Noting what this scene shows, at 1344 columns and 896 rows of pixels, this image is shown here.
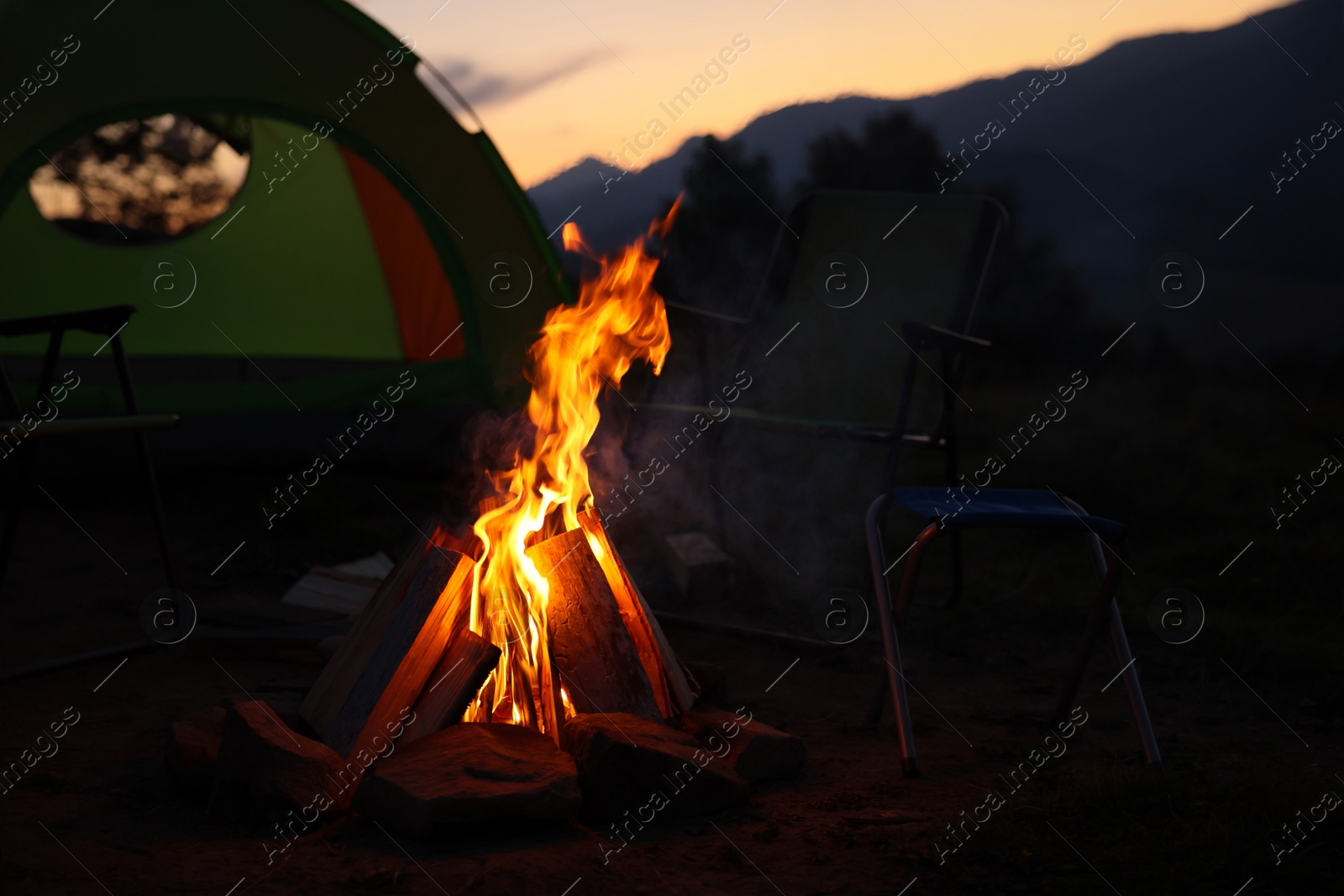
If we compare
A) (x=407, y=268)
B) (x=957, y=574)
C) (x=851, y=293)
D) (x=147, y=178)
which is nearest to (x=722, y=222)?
(x=407, y=268)

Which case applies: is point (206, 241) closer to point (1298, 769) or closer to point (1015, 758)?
point (1015, 758)

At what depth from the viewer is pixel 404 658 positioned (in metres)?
2.02

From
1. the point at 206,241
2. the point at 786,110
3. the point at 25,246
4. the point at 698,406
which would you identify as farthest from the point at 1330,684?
the point at 786,110

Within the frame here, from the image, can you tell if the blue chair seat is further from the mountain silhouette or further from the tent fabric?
the tent fabric

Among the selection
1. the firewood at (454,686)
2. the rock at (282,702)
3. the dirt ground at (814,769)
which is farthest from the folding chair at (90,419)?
the firewood at (454,686)

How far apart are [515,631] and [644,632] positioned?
0.95 ft

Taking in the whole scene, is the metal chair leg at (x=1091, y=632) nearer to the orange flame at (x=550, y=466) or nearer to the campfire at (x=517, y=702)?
the campfire at (x=517, y=702)

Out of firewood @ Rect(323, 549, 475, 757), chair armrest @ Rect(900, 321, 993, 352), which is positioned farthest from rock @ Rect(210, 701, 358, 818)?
chair armrest @ Rect(900, 321, 993, 352)

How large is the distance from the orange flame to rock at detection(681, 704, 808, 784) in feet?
1.01

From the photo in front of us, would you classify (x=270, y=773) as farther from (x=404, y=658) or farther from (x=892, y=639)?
(x=892, y=639)

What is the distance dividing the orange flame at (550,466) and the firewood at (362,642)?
123 mm

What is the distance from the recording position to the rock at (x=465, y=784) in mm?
1688

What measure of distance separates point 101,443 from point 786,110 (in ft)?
21.3

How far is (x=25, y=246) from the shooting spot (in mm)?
4820
